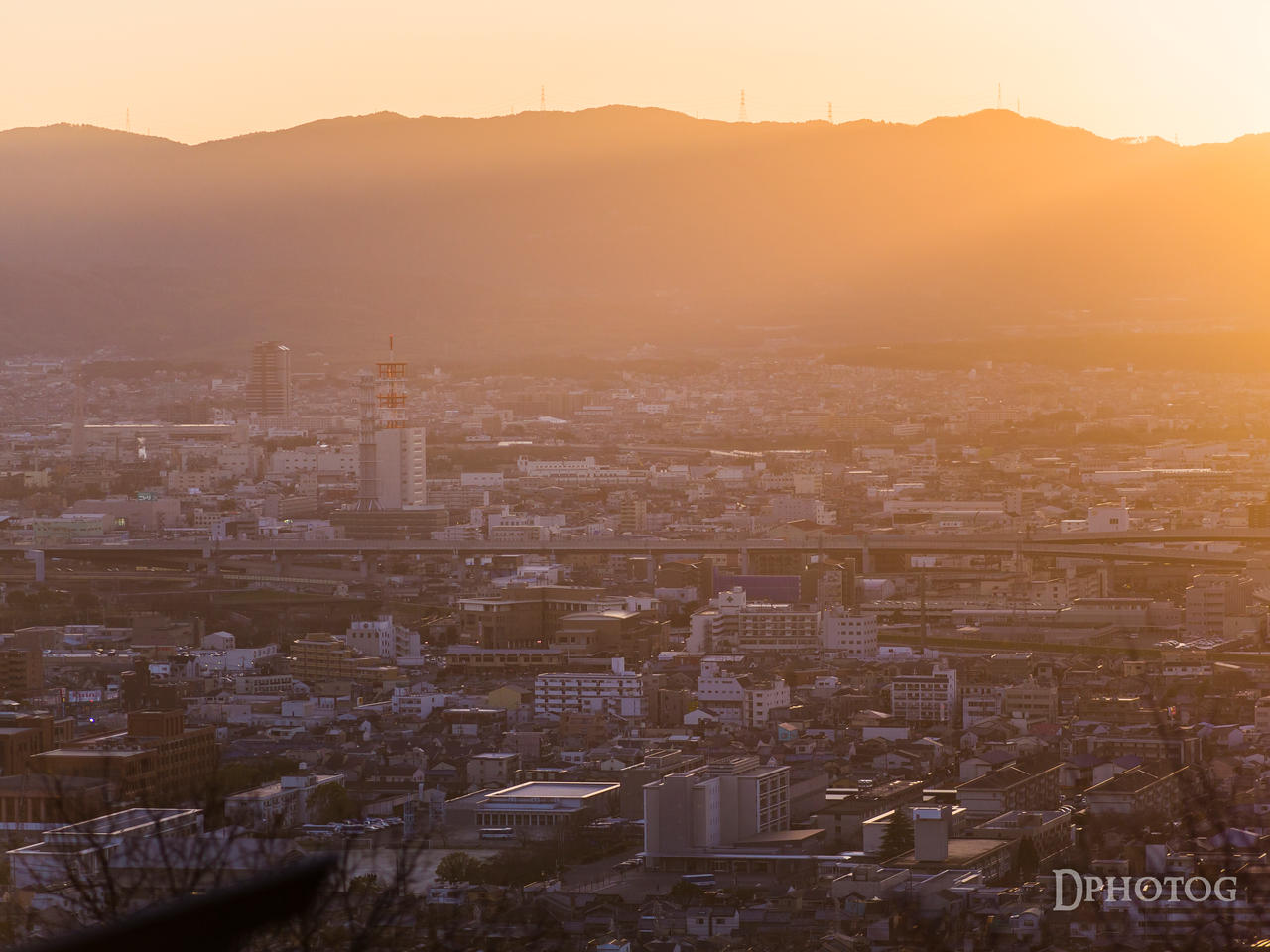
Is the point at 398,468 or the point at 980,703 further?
the point at 398,468

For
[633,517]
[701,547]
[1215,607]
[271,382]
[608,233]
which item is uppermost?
[608,233]

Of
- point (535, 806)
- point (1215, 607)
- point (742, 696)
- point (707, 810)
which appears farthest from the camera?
point (1215, 607)

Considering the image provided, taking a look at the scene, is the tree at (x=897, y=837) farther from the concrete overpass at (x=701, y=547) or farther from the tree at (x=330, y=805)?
the concrete overpass at (x=701, y=547)

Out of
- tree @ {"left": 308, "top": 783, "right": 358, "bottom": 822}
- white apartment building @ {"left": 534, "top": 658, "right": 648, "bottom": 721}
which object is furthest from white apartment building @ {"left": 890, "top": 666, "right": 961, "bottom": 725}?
tree @ {"left": 308, "top": 783, "right": 358, "bottom": 822}

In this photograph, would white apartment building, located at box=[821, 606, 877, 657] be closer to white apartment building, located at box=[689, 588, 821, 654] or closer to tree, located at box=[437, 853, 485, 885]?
white apartment building, located at box=[689, 588, 821, 654]

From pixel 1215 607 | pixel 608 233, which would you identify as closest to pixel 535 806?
pixel 1215 607

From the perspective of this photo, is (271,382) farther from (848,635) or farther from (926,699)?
(926,699)
